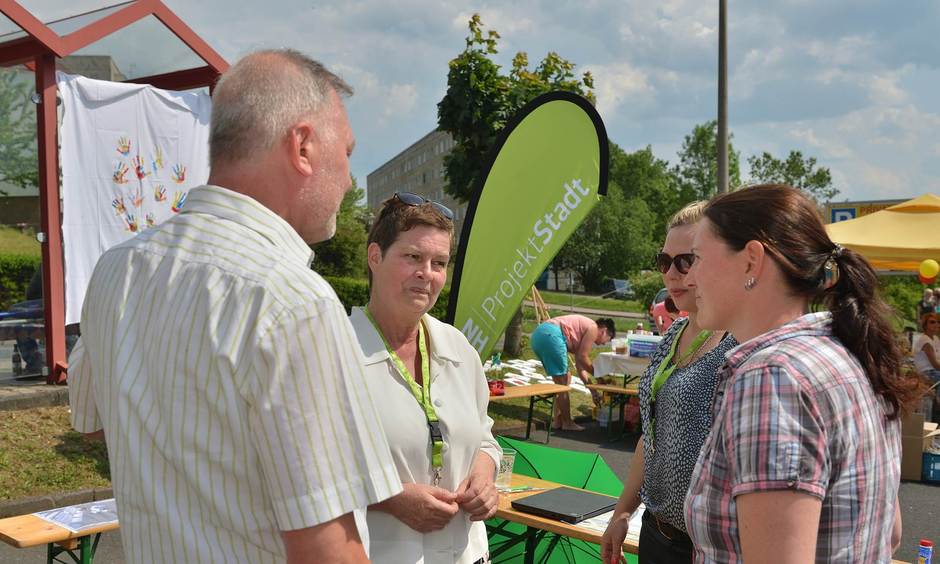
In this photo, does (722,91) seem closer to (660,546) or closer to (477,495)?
(660,546)

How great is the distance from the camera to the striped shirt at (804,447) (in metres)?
1.45

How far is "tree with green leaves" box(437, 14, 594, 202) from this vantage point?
1451cm

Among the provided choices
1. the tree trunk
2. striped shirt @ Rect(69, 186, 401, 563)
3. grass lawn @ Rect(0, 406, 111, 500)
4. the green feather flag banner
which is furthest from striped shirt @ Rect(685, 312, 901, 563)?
the tree trunk

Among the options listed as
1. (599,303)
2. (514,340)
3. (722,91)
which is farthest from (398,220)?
(599,303)

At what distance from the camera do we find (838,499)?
150cm

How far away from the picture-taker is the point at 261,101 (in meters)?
1.44

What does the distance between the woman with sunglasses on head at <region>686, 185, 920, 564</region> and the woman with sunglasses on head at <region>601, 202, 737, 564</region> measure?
74 centimetres

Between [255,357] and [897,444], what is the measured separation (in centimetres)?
130

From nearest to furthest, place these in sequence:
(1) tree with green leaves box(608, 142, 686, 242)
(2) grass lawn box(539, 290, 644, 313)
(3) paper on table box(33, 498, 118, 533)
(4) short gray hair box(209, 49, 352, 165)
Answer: (4) short gray hair box(209, 49, 352, 165) → (3) paper on table box(33, 498, 118, 533) → (2) grass lawn box(539, 290, 644, 313) → (1) tree with green leaves box(608, 142, 686, 242)

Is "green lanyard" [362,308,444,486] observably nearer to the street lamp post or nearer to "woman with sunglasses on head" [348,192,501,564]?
"woman with sunglasses on head" [348,192,501,564]

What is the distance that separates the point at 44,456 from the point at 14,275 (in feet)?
6.91

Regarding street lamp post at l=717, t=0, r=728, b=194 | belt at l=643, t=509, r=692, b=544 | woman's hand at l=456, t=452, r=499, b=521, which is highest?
street lamp post at l=717, t=0, r=728, b=194

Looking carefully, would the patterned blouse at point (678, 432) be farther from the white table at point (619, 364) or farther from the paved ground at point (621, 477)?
the white table at point (619, 364)

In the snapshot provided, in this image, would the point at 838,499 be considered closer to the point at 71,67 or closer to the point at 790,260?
the point at 790,260
